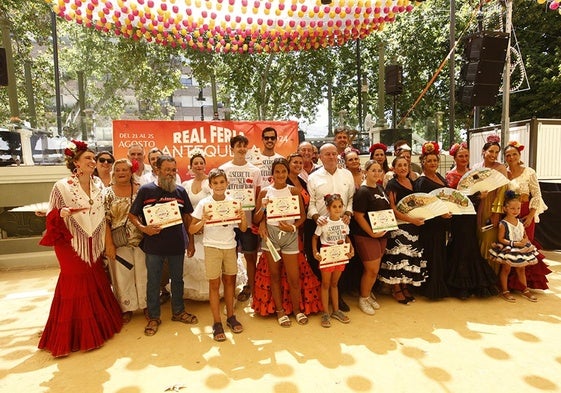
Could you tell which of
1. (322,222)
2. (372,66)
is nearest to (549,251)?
(322,222)

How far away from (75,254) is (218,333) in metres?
1.44

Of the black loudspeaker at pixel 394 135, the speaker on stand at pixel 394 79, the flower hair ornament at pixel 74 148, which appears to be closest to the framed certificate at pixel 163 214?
the flower hair ornament at pixel 74 148

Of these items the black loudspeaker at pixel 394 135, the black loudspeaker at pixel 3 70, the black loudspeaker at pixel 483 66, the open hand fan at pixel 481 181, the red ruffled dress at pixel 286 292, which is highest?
the black loudspeaker at pixel 3 70

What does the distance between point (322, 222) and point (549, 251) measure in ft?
16.1

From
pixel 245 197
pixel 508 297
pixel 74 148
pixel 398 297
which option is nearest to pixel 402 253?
pixel 398 297

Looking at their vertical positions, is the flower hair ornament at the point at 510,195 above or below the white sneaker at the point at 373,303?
above

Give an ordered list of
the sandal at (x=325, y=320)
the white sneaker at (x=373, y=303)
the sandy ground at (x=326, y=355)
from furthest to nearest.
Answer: the white sneaker at (x=373, y=303) < the sandal at (x=325, y=320) < the sandy ground at (x=326, y=355)

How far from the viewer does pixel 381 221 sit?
355 cm

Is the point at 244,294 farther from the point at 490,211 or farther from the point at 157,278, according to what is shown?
the point at 490,211

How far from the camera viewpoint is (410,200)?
375 centimetres

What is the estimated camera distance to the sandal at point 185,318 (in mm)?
3646

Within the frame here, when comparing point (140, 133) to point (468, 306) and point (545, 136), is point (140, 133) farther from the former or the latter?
point (545, 136)

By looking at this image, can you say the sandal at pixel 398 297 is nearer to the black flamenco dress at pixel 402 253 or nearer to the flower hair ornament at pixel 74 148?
the black flamenco dress at pixel 402 253

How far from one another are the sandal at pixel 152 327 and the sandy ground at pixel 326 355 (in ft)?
0.16
